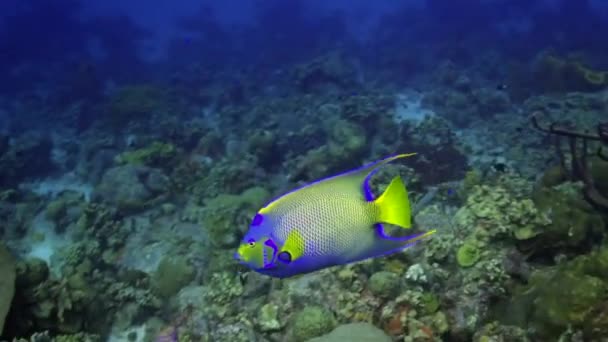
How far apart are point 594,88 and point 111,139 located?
14.3m

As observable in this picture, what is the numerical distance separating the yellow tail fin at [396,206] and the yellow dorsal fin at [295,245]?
33cm

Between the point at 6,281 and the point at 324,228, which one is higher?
the point at 324,228

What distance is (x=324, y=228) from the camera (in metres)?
1.56

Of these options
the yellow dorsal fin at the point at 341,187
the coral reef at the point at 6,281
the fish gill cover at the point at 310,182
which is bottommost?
the fish gill cover at the point at 310,182

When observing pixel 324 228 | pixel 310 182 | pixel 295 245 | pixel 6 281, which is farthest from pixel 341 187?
pixel 6 281

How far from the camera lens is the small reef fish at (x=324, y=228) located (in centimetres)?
154

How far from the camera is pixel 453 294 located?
3.18m

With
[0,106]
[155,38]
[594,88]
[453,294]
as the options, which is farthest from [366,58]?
[155,38]

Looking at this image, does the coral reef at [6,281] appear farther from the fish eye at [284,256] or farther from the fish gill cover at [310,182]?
the fish eye at [284,256]

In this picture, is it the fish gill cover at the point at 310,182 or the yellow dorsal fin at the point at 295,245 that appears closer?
the yellow dorsal fin at the point at 295,245

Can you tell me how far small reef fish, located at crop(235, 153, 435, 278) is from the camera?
1544 mm

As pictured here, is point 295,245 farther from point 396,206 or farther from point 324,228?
point 396,206

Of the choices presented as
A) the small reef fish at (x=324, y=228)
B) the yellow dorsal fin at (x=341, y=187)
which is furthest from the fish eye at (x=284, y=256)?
the yellow dorsal fin at (x=341, y=187)

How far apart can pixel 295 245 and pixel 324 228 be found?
129mm
